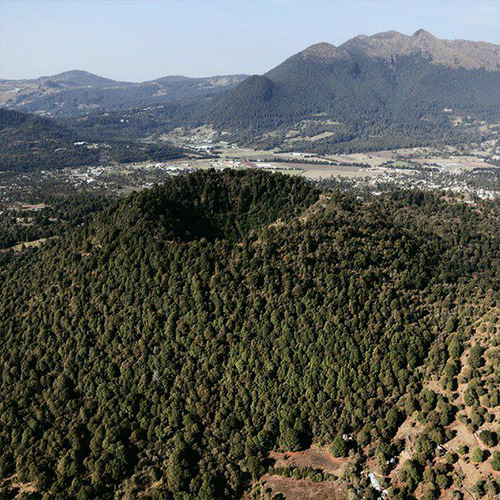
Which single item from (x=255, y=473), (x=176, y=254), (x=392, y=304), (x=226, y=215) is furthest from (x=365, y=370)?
(x=226, y=215)

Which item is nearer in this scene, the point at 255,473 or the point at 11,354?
the point at 255,473

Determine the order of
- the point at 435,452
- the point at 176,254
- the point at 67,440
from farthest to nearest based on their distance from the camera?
1. the point at 176,254
2. the point at 67,440
3. the point at 435,452

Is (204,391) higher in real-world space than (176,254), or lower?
lower

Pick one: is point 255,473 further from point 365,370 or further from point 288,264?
point 288,264

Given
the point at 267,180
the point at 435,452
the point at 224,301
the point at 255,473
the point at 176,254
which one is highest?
the point at 267,180

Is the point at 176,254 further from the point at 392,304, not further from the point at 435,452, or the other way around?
the point at 435,452

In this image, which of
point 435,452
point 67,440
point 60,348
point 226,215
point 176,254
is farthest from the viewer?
point 226,215
